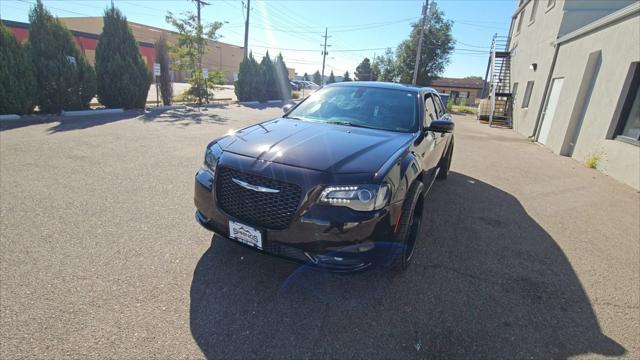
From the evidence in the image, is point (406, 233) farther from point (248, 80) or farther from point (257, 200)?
point (248, 80)

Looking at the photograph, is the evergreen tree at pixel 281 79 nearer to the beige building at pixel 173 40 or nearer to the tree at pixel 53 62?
the beige building at pixel 173 40

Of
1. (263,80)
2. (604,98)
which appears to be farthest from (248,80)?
(604,98)

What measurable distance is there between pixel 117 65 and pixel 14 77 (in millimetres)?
3502

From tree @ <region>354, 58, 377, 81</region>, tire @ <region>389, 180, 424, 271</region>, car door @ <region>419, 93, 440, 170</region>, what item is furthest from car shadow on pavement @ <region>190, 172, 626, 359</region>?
tree @ <region>354, 58, 377, 81</region>

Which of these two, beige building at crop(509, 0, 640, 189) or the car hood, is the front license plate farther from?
beige building at crop(509, 0, 640, 189)

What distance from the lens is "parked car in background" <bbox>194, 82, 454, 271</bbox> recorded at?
6.69ft

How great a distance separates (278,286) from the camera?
8.05ft

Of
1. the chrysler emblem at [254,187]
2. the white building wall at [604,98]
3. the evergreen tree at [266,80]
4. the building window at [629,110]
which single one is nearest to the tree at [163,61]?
the evergreen tree at [266,80]

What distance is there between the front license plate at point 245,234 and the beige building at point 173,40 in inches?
1332

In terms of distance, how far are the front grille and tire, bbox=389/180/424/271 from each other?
0.83m

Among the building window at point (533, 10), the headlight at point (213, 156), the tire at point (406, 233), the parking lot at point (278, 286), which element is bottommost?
the parking lot at point (278, 286)

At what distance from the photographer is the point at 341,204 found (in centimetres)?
204

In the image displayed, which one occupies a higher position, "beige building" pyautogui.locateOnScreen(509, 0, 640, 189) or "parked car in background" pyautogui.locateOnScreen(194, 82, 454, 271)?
"beige building" pyautogui.locateOnScreen(509, 0, 640, 189)

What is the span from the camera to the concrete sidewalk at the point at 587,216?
2.57 m
